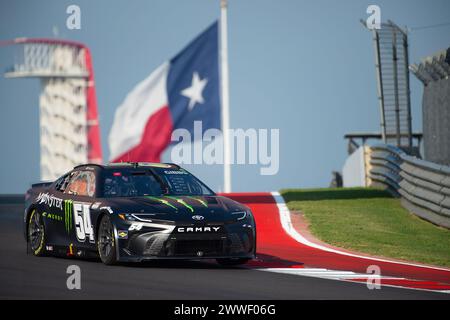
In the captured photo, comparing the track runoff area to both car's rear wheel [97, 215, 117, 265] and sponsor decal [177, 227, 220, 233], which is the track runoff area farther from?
car's rear wheel [97, 215, 117, 265]

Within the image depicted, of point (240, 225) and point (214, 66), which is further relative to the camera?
point (214, 66)

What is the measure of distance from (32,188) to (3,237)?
2351 mm

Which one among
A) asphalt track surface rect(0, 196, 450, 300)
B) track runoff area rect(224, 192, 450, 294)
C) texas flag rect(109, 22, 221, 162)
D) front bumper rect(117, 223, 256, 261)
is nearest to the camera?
asphalt track surface rect(0, 196, 450, 300)

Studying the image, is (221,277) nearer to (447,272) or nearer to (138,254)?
(138,254)

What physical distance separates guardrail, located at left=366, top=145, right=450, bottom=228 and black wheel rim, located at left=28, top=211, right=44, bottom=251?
7.29m

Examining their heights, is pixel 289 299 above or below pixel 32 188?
below

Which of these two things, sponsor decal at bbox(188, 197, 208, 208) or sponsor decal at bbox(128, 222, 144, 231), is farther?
sponsor decal at bbox(188, 197, 208, 208)

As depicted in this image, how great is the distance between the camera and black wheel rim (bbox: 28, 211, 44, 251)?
16.4m

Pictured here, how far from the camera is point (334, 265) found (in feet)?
51.3

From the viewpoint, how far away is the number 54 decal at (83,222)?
15211 millimetres

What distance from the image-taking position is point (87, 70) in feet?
404

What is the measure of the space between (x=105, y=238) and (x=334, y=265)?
2860 mm

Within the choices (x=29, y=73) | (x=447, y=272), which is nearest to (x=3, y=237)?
(x=447, y=272)

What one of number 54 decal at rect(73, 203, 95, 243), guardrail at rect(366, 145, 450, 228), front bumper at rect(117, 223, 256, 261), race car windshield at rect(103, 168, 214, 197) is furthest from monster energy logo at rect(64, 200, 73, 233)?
guardrail at rect(366, 145, 450, 228)
